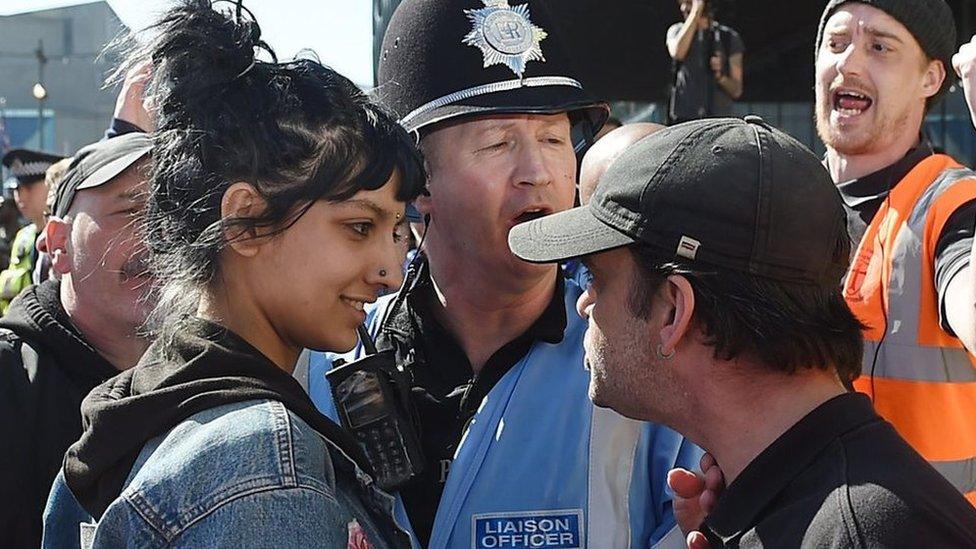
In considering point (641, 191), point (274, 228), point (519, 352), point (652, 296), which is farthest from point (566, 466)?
point (274, 228)

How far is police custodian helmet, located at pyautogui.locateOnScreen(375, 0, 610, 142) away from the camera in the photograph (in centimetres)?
240

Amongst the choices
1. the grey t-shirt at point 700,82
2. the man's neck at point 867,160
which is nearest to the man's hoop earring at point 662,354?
the man's neck at point 867,160

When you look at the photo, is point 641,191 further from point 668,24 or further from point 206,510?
point 668,24

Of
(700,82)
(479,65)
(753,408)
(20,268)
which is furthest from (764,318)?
(20,268)

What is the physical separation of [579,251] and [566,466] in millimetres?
529

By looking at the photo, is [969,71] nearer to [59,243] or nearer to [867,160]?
[867,160]

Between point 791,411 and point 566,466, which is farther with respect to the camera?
point 566,466

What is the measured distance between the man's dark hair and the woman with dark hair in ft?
1.56

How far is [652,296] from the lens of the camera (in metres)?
1.75

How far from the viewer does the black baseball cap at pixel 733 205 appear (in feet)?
5.37

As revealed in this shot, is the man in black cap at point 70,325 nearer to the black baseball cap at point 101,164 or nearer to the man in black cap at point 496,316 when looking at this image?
the black baseball cap at point 101,164

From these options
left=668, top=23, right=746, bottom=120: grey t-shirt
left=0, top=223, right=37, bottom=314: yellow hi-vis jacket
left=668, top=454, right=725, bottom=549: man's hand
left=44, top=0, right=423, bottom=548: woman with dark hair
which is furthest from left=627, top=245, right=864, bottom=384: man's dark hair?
left=0, top=223, right=37, bottom=314: yellow hi-vis jacket

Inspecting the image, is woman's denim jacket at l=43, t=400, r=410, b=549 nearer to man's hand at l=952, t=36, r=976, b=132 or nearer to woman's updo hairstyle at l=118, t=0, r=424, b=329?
woman's updo hairstyle at l=118, t=0, r=424, b=329

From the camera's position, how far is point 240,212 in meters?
1.64
